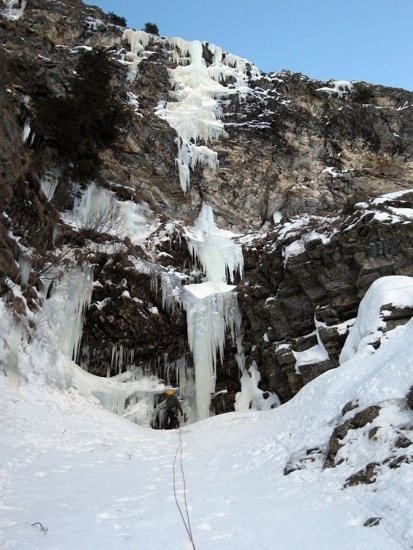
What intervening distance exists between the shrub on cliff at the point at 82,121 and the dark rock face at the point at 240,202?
0.62 metres

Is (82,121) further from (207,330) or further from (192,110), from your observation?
(192,110)

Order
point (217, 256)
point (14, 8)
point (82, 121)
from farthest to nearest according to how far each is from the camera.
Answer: point (14, 8) → point (217, 256) → point (82, 121)

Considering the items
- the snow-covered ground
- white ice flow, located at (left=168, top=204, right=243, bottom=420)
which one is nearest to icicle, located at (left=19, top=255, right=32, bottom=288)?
the snow-covered ground

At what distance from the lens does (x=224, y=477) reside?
507 centimetres

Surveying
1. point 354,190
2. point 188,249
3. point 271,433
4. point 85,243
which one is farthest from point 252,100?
point 271,433

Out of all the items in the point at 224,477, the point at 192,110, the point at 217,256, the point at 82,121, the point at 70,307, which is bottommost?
the point at 224,477

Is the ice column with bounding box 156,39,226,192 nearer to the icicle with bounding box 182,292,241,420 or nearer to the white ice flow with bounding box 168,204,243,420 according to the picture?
the white ice flow with bounding box 168,204,243,420

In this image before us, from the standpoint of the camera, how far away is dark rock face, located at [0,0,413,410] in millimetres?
11281

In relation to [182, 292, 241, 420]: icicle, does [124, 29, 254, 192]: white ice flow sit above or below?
above

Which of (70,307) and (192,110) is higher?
(192,110)

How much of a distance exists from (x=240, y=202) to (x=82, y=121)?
9617mm

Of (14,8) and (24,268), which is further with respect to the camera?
(14,8)

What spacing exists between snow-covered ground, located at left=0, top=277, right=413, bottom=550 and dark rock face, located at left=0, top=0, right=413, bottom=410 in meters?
3.02

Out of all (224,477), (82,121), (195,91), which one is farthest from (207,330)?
(195,91)
